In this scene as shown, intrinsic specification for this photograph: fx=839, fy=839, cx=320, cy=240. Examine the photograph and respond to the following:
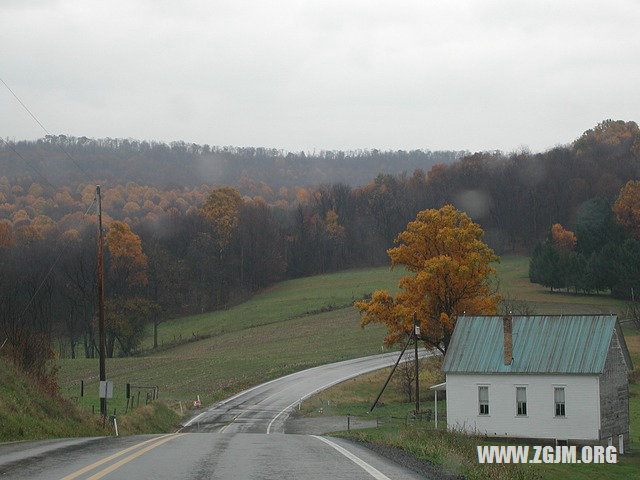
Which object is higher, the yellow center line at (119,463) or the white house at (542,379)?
the yellow center line at (119,463)

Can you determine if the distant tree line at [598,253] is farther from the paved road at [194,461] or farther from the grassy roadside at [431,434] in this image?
the paved road at [194,461]

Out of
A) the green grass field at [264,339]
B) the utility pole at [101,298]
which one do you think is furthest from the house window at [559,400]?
the green grass field at [264,339]

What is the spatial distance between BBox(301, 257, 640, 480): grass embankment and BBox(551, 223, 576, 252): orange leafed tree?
5.66 m

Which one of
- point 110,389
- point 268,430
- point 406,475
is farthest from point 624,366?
point 406,475

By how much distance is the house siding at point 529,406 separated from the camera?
40.8m

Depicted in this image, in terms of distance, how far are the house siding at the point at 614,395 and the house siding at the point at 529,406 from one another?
0.61m

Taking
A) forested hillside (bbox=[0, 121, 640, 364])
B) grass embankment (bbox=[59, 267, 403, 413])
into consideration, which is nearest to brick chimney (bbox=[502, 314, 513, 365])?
grass embankment (bbox=[59, 267, 403, 413])

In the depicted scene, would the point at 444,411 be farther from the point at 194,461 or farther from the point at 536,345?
the point at 194,461

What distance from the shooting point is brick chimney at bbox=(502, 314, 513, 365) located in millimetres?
43500

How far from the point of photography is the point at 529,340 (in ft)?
145

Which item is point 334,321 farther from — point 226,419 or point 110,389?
point 110,389

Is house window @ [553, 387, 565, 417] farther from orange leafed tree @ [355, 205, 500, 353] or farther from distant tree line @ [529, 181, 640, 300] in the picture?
distant tree line @ [529, 181, 640, 300]

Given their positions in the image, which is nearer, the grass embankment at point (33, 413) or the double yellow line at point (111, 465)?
the double yellow line at point (111, 465)

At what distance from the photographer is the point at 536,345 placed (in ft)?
144
